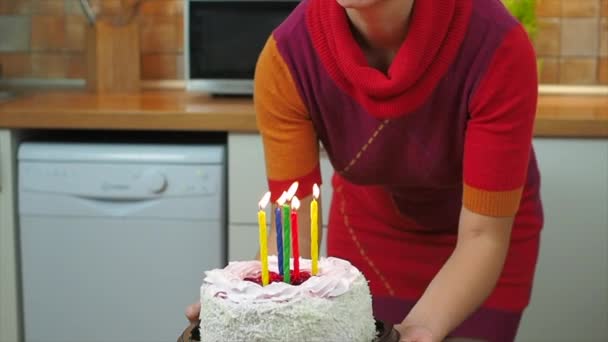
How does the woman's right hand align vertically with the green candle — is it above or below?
below

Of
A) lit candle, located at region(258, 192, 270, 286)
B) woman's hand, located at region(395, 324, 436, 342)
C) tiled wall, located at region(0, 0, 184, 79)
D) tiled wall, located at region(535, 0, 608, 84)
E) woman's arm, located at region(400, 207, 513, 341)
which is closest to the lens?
lit candle, located at region(258, 192, 270, 286)

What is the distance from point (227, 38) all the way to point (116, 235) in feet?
1.85

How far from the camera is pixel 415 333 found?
3.61 ft

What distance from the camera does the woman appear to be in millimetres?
1235

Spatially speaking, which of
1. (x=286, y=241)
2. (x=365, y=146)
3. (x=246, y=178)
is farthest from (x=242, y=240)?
(x=286, y=241)

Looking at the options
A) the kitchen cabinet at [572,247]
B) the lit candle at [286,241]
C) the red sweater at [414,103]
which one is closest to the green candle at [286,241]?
the lit candle at [286,241]

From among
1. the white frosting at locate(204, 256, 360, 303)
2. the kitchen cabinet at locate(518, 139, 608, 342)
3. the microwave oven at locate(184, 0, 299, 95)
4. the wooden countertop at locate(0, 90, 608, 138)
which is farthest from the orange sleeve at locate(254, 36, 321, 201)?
the microwave oven at locate(184, 0, 299, 95)

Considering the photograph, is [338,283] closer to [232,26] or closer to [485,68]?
[485,68]

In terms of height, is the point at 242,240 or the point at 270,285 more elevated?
the point at 270,285

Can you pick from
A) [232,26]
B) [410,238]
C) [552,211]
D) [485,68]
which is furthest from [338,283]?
[232,26]

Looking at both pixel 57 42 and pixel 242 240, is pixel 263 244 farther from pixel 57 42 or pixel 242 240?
pixel 57 42

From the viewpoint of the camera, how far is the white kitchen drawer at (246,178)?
2275mm

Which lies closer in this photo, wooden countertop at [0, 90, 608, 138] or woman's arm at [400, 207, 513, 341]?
woman's arm at [400, 207, 513, 341]

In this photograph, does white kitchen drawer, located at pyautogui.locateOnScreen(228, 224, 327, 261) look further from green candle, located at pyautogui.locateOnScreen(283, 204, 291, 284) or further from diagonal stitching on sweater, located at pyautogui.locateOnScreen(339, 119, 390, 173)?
green candle, located at pyautogui.locateOnScreen(283, 204, 291, 284)
